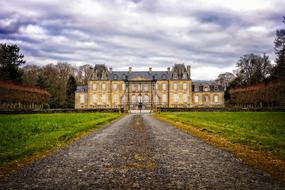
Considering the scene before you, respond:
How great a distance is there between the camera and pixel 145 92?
81.7 m

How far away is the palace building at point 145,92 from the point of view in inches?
3204

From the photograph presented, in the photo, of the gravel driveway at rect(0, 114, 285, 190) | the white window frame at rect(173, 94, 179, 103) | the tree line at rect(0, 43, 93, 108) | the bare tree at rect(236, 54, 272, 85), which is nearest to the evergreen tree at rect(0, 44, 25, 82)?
the tree line at rect(0, 43, 93, 108)

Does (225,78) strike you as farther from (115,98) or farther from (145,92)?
(115,98)

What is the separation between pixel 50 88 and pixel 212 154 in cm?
7498

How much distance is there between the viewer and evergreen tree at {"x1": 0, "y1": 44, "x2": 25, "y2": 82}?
64794 millimetres

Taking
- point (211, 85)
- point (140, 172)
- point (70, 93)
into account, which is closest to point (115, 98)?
point (70, 93)

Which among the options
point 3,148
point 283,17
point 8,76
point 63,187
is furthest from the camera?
point 8,76

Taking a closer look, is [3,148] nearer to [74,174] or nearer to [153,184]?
[74,174]

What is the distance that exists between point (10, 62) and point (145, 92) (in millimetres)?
31780

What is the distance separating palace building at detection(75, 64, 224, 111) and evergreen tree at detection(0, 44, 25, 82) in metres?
16.9

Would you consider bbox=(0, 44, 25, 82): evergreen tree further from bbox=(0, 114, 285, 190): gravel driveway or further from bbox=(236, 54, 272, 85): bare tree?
bbox=(0, 114, 285, 190): gravel driveway

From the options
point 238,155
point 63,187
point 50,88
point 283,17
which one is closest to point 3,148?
point 63,187

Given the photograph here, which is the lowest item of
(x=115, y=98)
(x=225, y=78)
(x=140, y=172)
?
(x=140, y=172)

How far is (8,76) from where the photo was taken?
6359 centimetres
